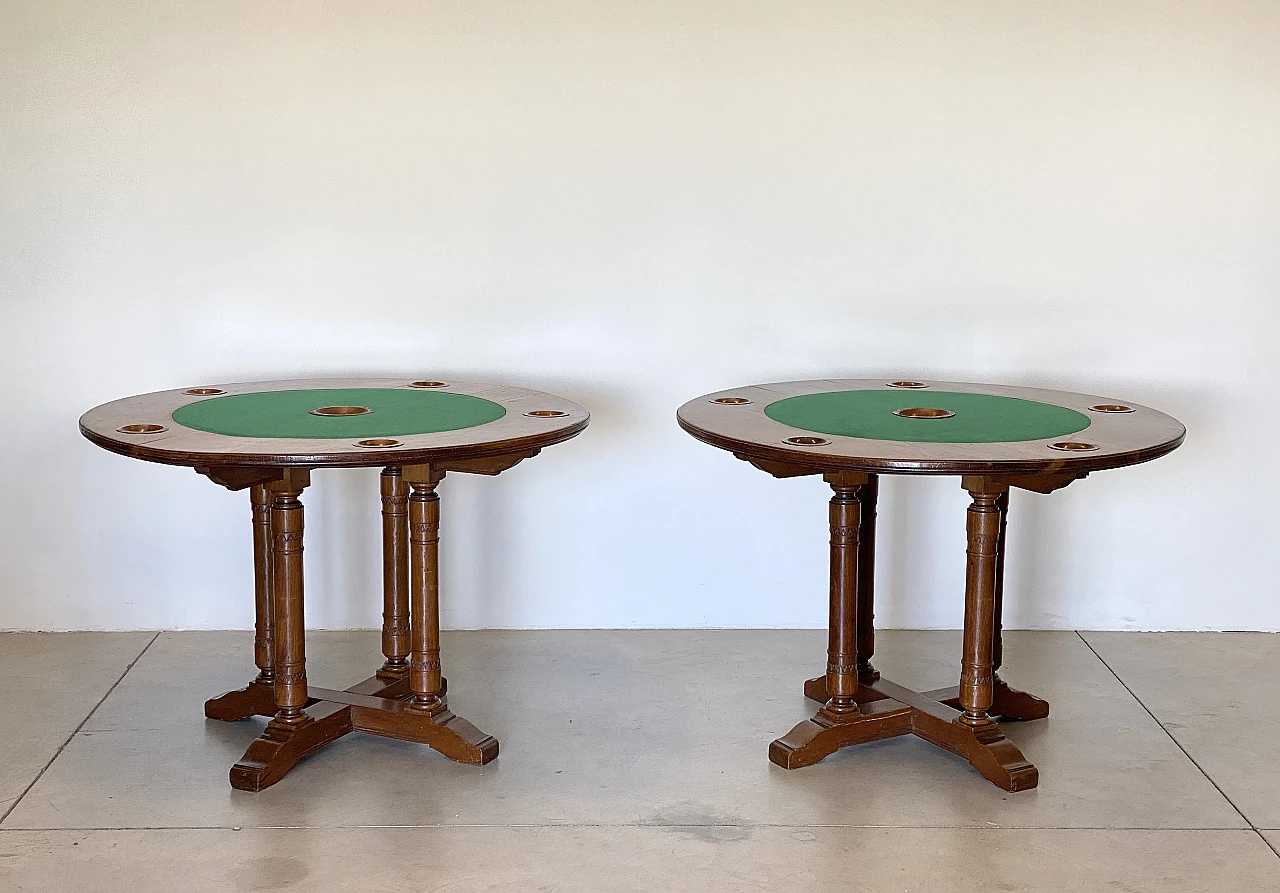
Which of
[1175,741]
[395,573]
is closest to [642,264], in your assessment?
[395,573]

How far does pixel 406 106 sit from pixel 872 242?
4.94 feet

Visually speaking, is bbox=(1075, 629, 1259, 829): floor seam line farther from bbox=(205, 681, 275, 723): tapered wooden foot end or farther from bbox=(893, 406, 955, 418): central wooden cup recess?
bbox=(205, 681, 275, 723): tapered wooden foot end

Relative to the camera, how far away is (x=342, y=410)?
3391mm

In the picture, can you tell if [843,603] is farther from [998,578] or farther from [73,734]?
[73,734]

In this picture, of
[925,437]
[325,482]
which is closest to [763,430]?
[925,437]

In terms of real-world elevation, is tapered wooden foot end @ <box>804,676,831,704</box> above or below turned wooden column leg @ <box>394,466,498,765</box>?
below

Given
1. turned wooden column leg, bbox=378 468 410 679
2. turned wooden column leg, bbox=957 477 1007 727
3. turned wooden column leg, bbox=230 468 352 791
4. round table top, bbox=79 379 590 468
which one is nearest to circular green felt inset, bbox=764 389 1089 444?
turned wooden column leg, bbox=957 477 1007 727

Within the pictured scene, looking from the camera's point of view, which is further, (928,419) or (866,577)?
(866,577)

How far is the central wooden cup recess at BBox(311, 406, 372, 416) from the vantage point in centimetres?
335

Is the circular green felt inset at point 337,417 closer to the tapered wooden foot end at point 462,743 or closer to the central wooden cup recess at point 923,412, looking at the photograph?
the tapered wooden foot end at point 462,743

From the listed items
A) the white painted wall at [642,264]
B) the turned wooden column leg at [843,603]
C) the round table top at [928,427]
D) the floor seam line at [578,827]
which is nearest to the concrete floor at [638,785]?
the floor seam line at [578,827]

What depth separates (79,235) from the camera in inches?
161

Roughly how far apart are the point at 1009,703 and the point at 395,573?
1693 mm

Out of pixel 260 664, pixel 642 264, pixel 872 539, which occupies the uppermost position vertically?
pixel 642 264
